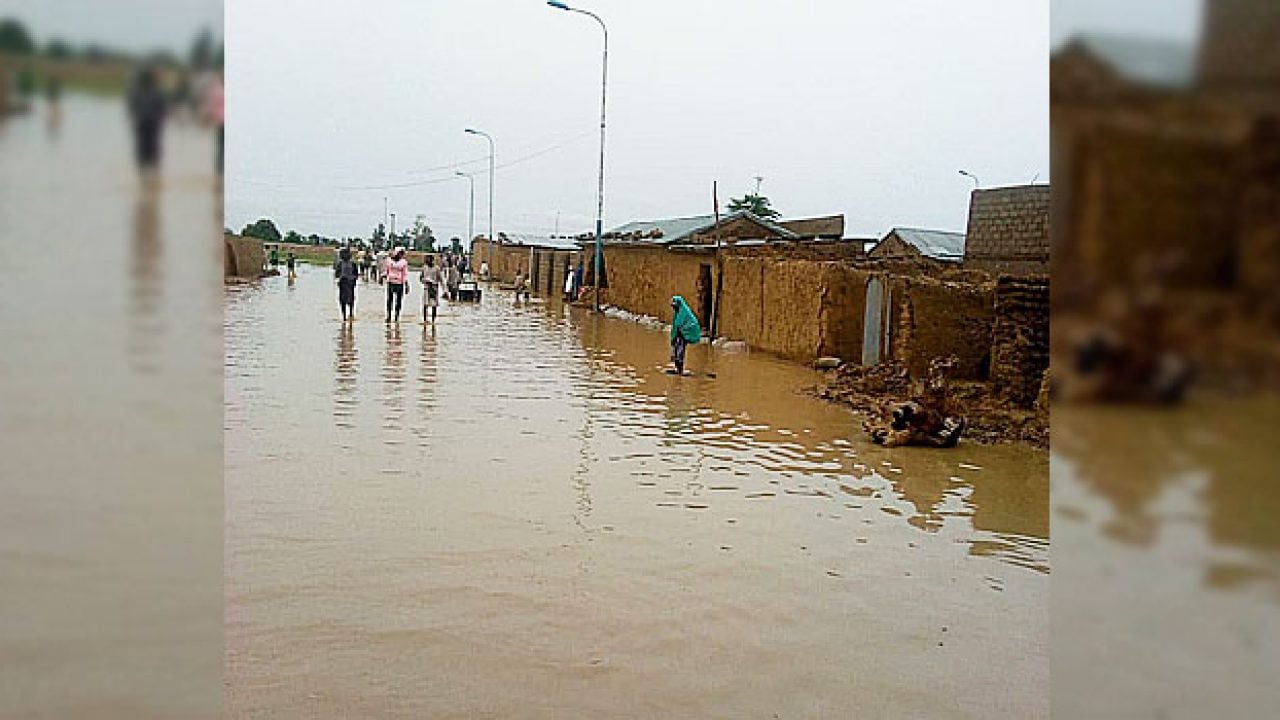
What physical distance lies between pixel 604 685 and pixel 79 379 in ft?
9.51

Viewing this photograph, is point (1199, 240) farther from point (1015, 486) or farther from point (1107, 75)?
point (1015, 486)

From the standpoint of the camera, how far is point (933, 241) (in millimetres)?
26219

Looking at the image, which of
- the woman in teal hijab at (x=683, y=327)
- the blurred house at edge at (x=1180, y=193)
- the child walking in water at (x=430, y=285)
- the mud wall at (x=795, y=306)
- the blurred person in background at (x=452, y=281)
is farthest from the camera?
the blurred person in background at (x=452, y=281)

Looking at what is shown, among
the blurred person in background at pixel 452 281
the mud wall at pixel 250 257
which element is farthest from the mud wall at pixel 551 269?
the mud wall at pixel 250 257

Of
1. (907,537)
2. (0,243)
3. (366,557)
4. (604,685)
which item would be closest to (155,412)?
(0,243)

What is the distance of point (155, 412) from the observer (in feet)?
4.29

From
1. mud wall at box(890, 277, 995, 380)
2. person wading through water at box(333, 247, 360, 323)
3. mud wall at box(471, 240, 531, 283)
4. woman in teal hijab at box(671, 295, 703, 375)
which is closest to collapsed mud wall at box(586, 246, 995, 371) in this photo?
mud wall at box(890, 277, 995, 380)

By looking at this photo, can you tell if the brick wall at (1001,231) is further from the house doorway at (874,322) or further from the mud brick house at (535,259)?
the mud brick house at (535,259)

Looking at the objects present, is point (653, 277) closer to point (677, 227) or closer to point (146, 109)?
point (677, 227)

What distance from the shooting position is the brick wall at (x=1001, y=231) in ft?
61.6

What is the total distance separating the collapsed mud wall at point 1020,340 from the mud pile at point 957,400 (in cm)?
18

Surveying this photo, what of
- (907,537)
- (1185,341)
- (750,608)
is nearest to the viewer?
(1185,341)

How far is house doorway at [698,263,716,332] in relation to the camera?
1970 cm

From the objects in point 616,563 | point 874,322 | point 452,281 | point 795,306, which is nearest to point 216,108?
point 616,563
